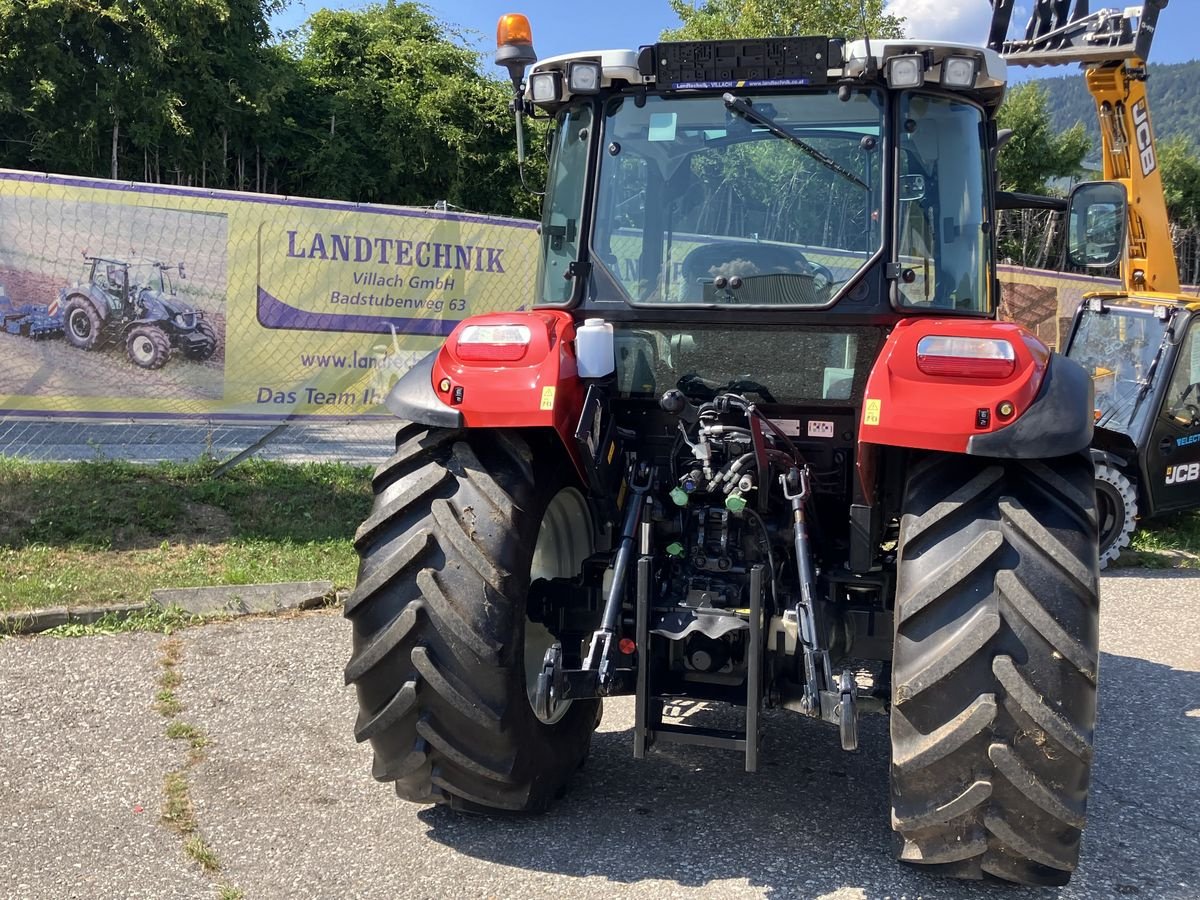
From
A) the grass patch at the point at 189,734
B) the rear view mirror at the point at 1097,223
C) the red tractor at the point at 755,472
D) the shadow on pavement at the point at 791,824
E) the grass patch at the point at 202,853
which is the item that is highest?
the rear view mirror at the point at 1097,223

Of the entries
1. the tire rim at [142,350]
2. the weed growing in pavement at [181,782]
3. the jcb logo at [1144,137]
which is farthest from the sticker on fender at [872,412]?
the jcb logo at [1144,137]

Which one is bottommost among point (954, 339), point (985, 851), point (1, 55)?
point (985, 851)

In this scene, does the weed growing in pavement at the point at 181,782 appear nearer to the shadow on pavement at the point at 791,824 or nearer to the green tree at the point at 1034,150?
the shadow on pavement at the point at 791,824

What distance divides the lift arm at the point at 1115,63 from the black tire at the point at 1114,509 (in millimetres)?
1847

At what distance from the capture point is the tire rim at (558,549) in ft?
12.7

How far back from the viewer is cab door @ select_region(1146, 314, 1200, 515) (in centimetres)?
831

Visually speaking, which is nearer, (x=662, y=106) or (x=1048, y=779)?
(x=1048, y=779)

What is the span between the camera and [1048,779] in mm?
2965

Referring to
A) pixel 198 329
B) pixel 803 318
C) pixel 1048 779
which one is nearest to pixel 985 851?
pixel 1048 779

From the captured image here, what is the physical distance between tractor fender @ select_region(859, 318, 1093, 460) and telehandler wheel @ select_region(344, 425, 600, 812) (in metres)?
1.13

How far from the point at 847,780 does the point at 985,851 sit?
108 centimetres

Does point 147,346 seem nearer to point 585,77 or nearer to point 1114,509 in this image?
point 585,77

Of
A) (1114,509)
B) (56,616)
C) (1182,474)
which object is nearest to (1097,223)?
(1114,509)

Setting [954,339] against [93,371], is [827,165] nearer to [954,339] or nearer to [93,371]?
[954,339]
